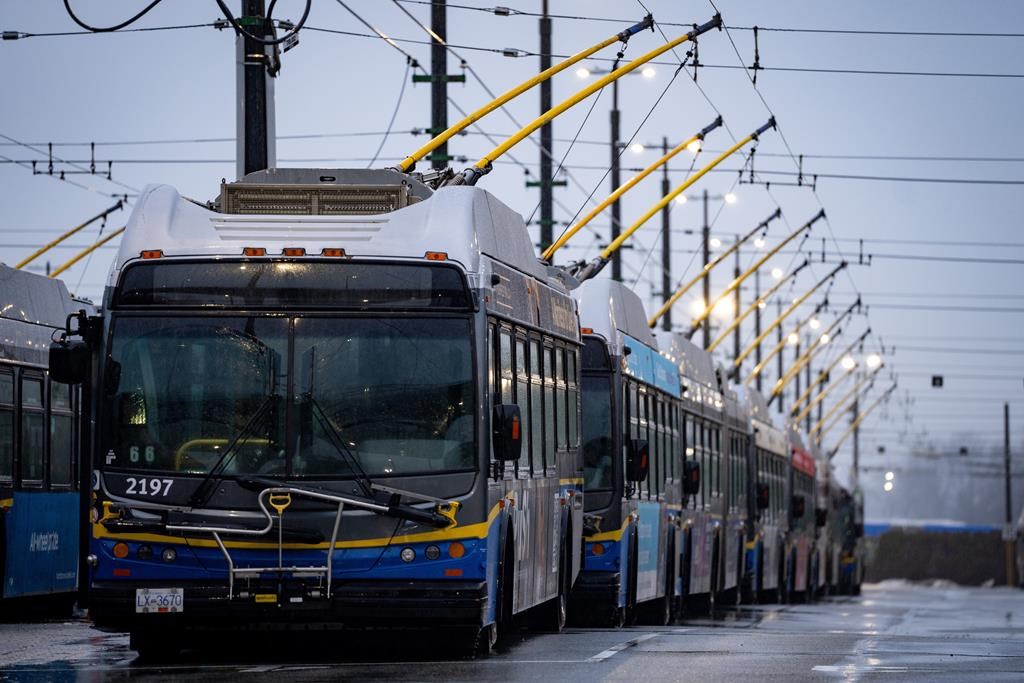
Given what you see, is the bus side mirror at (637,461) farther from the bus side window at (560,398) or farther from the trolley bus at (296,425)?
the trolley bus at (296,425)

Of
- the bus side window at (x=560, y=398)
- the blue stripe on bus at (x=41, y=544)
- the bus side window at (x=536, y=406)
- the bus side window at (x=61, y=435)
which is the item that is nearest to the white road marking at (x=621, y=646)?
the bus side window at (x=536, y=406)

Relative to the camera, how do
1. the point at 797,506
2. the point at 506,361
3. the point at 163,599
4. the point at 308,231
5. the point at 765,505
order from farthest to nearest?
the point at 797,506, the point at 765,505, the point at 506,361, the point at 308,231, the point at 163,599

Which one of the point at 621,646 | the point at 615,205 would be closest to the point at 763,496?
the point at 615,205

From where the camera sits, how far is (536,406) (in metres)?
17.9

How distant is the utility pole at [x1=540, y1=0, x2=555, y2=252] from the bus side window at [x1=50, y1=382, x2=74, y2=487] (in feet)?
34.6

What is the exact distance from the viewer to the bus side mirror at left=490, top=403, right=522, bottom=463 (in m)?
15.0

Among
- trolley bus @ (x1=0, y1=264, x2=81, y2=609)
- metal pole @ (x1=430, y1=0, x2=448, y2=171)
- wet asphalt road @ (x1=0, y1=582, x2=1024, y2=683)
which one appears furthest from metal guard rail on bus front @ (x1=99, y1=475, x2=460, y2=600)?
metal pole @ (x1=430, y1=0, x2=448, y2=171)

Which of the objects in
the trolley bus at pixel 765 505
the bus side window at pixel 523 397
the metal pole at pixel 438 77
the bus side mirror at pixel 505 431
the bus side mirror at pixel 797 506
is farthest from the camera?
the bus side mirror at pixel 797 506

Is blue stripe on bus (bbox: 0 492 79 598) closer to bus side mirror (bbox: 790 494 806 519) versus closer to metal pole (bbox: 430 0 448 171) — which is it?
metal pole (bbox: 430 0 448 171)

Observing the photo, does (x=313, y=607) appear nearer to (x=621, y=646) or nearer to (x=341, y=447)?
(x=341, y=447)

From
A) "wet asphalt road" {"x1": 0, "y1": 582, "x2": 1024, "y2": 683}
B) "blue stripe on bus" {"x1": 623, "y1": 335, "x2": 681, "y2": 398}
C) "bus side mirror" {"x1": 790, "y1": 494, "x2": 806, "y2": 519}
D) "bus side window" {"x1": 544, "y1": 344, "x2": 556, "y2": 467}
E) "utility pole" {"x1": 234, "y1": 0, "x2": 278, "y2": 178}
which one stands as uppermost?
"utility pole" {"x1": 234, "y1": 0, "x2": 278, "y2": 178}

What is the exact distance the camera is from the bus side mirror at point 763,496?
3768 cm

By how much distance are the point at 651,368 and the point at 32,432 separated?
707cm

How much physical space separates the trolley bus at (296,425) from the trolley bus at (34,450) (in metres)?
6.26
